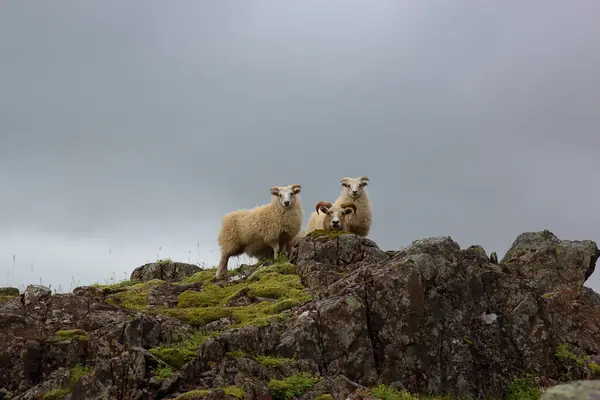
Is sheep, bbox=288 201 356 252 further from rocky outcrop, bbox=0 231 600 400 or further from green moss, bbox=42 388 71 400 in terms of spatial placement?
green moss, bbox=42 388 71 400

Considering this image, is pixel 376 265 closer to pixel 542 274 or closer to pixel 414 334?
pixel 414 334

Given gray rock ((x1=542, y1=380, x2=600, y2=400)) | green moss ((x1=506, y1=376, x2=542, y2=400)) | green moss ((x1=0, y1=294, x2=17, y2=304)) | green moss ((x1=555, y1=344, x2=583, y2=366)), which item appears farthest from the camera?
green moss ((x1=555, y1=344, x2=583, y2=366))

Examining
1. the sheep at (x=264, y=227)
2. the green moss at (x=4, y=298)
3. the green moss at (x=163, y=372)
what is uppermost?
the sheep at (x=264, y=227)

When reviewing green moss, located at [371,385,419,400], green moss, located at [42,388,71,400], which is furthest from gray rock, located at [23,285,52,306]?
green moss, located at [371,385,419,400]

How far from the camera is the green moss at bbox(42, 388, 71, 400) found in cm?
1481

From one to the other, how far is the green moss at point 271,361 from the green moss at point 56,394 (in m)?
4.55

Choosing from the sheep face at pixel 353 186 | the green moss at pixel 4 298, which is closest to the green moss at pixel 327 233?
the sheep face at pixel 353 186

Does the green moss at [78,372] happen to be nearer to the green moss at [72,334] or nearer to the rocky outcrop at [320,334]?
the rocky outcrop at [320,334]

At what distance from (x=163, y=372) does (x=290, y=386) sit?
2.99 m

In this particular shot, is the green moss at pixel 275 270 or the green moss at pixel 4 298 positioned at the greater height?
the green moss at pixel 275 270

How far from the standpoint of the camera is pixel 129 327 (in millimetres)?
Result: 16797

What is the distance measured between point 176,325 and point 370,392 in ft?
18.4

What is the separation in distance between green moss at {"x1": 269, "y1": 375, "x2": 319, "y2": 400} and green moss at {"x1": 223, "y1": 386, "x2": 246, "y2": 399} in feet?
3.17

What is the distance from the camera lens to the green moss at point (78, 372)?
1529cm
